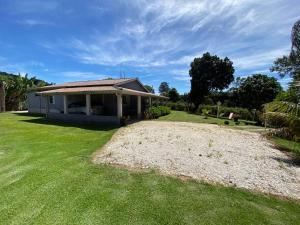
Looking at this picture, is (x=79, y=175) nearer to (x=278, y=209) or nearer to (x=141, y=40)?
(x=278, y=209)

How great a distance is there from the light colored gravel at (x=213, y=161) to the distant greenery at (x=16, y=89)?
79.2 ft

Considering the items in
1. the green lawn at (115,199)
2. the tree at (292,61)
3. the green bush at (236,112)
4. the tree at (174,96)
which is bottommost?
the green lawn at (115,199)

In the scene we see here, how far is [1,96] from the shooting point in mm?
25812

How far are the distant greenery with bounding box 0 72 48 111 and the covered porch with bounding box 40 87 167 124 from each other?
29.5 ft

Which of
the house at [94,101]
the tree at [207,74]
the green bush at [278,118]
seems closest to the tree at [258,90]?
the tree at [207,74]

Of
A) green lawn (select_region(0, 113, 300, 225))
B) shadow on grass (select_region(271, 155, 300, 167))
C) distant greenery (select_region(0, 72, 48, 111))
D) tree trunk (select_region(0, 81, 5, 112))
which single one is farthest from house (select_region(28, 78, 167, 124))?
shadow on grass (select_region(271, 155, 300, 167))

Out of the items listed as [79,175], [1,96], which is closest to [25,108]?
[1,96]

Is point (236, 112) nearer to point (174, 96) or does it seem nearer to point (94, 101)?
point (174, 96)

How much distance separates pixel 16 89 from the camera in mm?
27719

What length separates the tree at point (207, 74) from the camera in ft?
120

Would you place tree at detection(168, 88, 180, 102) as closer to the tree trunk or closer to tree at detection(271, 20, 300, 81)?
tree at detection(271, 20, 300, 81)

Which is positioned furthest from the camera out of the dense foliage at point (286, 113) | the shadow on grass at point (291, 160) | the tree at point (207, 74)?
the tree at point (207, 74)

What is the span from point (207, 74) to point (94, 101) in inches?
918

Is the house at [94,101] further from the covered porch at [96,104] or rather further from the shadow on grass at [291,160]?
the shadow on grass at [291,160]
